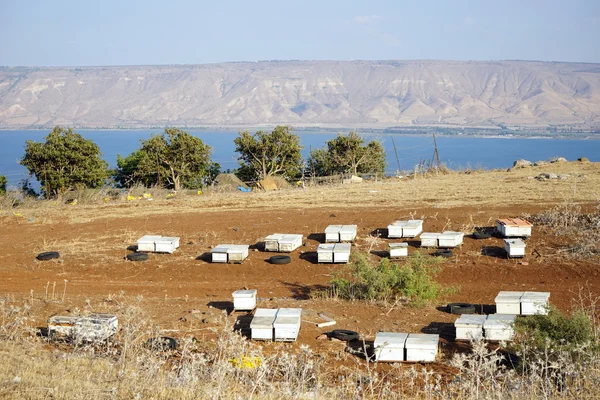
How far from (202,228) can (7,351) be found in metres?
11.3

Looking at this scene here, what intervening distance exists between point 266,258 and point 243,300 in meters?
4.57

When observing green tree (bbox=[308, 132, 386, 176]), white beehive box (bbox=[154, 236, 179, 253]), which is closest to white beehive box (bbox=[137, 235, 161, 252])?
white beehive box (bbox=[154, 236, 179, 253])

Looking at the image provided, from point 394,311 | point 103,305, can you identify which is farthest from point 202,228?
point 394,311

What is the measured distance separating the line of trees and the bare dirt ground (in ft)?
17.7

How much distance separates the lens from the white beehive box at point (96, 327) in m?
7.94

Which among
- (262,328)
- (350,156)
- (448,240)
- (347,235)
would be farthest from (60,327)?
(350,156)

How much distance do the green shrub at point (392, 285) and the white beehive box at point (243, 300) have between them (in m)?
1.88

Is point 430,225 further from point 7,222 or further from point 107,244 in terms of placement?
point 7,222

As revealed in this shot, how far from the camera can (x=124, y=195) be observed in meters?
27.7

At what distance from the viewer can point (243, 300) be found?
11.1m

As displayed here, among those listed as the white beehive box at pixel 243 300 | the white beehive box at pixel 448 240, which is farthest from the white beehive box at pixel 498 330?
the white beehive box at pixel 448 240

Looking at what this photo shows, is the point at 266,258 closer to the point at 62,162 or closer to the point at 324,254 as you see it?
the point at 324,254

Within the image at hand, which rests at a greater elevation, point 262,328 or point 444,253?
point 262,328

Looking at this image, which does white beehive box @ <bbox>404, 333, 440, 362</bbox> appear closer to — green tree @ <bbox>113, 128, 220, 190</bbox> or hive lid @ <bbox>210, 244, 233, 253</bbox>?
hive lid @ <bbox>210, 244, 233, 253</bbox>
